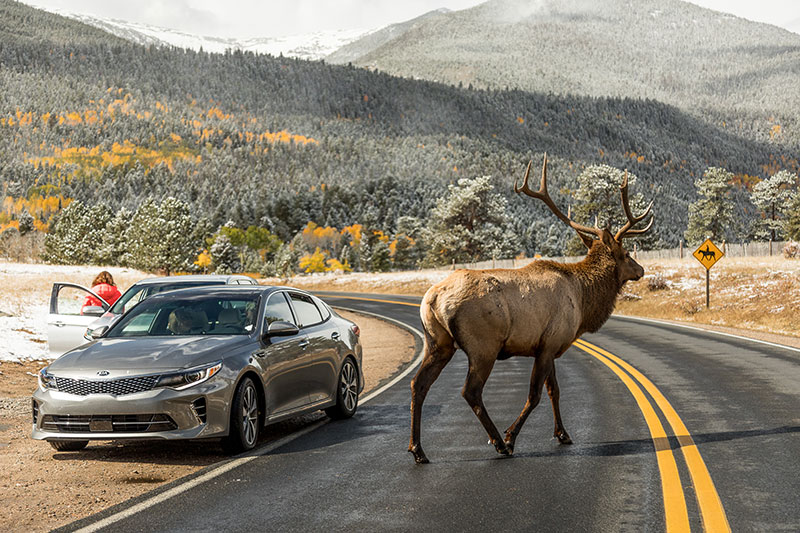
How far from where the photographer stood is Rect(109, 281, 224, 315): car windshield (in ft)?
40.4

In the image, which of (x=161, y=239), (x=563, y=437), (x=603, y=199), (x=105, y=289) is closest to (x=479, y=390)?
(x=563, y=437)

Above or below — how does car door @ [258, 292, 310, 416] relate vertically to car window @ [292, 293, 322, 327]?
below

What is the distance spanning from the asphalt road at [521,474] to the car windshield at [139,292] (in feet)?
11.4

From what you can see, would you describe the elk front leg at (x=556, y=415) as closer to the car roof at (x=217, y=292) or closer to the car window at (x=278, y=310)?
the car window at (x=278, y=310)

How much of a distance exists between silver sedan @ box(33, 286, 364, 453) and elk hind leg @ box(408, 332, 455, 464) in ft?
5.66

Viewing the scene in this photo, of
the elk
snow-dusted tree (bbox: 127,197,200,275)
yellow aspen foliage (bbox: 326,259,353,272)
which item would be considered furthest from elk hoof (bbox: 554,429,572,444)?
yellow aspen foliage (bbox: 326,259,353,272)

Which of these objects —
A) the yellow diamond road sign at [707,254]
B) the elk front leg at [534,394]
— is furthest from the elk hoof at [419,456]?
the yellow diamond road sign at [707,254]

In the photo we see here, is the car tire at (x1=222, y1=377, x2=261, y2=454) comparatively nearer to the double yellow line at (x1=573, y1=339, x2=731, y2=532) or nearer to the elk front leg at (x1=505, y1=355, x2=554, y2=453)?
the elk front leg at (x1=505, y1=355, x2=554, y2=453)

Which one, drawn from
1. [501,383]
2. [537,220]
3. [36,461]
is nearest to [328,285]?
[501,383]

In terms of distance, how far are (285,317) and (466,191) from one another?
254 feet

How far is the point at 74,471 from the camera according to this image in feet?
26.1

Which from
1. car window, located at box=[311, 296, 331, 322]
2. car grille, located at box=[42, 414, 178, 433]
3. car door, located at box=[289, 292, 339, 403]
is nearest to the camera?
car grille, located at box=[42, 414, 178, 433]

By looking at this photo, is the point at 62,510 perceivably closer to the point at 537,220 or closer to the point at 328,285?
the point at 328,285

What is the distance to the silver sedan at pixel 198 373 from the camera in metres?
7.86
